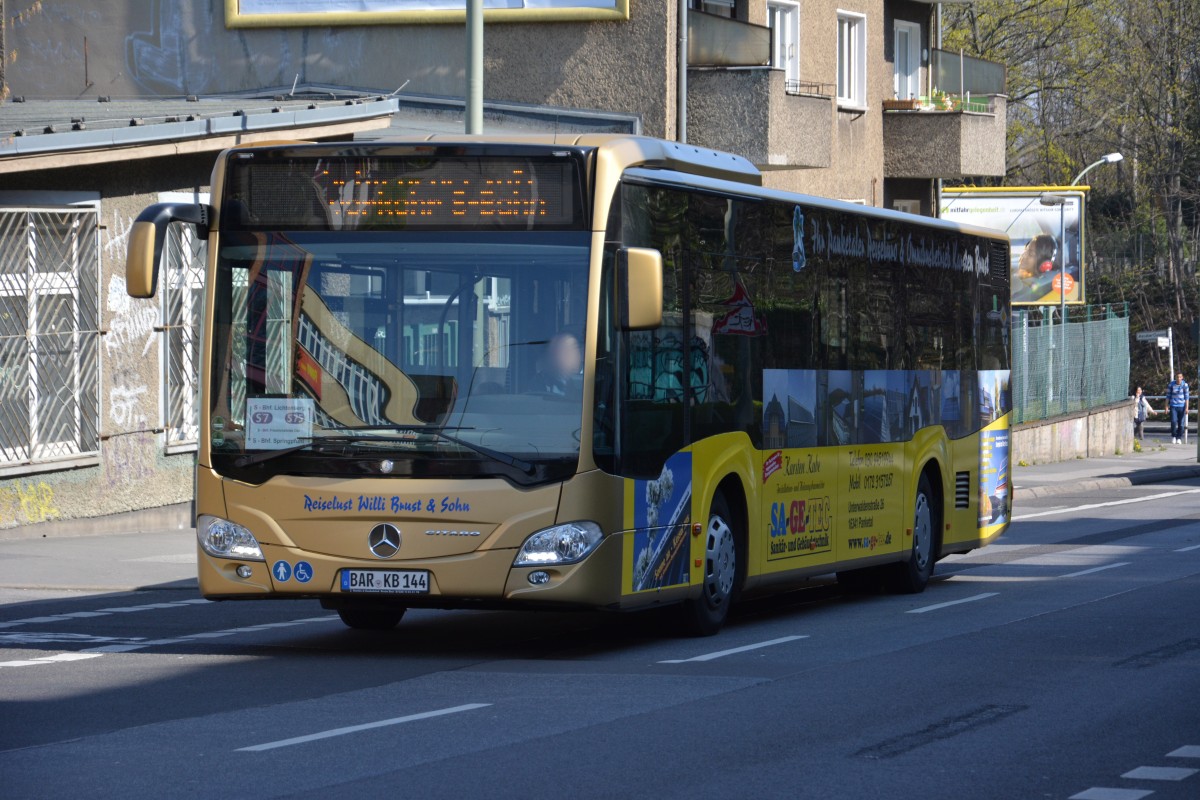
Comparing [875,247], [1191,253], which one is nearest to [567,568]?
[875,247]

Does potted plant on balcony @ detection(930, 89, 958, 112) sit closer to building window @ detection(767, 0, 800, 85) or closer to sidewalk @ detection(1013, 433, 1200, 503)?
building window @ detection(767, 0, 800, 85)

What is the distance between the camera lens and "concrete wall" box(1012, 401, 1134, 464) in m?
41.6

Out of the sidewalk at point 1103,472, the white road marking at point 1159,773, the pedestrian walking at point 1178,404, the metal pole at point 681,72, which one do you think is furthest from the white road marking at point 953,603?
the pedestrian walking at point 1178,404

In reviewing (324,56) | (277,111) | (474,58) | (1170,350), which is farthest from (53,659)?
(1170,350)

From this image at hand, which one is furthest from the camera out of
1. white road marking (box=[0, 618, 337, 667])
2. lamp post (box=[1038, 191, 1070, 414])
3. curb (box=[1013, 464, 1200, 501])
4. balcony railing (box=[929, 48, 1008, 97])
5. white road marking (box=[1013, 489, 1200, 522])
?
lamp post (box=[1038, 191, 1070, 414])

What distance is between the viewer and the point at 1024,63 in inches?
2662

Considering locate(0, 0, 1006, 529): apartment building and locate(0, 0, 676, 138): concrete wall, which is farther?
locate(0, 0, 676, 138): concrete wall

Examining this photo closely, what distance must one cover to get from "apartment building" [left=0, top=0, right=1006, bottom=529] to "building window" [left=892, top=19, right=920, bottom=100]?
54 mm

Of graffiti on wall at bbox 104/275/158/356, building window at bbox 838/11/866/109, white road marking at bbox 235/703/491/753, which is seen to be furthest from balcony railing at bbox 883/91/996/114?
white road marking at bbox 235/703/491/753

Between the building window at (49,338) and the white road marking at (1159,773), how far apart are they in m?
13.7

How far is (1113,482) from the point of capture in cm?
3697

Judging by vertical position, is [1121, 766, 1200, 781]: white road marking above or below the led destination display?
below

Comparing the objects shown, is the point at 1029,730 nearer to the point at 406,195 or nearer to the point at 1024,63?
the point at 406,195

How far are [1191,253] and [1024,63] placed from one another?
11.0m
